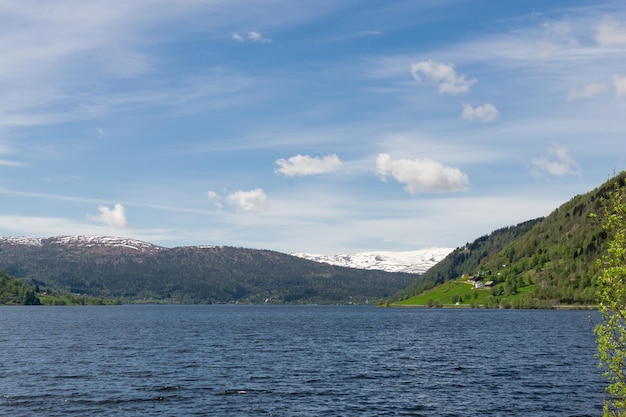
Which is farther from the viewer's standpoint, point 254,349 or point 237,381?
point 254,349

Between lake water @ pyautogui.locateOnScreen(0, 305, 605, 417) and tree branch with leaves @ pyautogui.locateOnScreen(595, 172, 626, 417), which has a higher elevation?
tree branch with leaves @ pyautogui.locateOnScreen(595, 172, 626, 417)

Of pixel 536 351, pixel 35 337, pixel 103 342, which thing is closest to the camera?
pixel 536 351

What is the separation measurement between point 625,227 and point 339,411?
37.4 metres

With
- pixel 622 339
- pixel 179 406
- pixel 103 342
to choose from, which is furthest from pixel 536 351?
pixel 103 342

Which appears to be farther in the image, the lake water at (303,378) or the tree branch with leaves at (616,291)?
the lake water at (303,378)

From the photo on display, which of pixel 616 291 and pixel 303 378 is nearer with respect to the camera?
pixel 616 291

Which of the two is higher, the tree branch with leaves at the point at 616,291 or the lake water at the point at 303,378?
the tree branch with leaves at the point at 616,291

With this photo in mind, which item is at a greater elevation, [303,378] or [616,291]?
[616,291]

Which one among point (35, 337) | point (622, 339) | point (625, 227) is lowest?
point (35, 337)

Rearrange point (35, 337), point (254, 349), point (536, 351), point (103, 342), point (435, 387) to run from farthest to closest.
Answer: point (35, 337) → point (103, 342) → point (254, 349) → point (536, 351) → point (435, 387)

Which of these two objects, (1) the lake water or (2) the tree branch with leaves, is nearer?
(2) the tree branch with leaves

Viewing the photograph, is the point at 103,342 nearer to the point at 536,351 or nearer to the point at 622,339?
the point at 536,351

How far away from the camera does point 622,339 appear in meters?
33.3

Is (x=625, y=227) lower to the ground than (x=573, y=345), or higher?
higher
